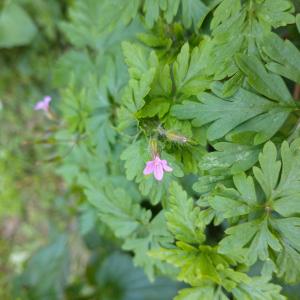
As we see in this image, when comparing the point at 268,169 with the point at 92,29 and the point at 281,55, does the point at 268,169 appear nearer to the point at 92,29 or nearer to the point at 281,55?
the point at 281,55

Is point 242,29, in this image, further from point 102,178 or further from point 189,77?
point 102,178

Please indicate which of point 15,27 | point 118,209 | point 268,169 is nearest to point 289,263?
point 268,169

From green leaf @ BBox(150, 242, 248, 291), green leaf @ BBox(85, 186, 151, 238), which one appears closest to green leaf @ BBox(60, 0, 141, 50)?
green leaf @ BBox(85, 186, 151, 238)

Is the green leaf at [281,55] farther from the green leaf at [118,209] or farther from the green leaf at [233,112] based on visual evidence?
the green leaf at [118,209]

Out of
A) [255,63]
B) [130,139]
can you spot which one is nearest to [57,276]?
[130,139]

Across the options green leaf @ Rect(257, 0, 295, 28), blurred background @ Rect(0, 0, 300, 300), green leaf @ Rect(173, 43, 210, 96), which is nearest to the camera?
green leaf @ Rect(257, 0, 295, 28)

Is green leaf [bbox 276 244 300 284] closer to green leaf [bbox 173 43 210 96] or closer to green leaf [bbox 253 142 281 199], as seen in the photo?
green leaf [bbox 253 142 281 199]
